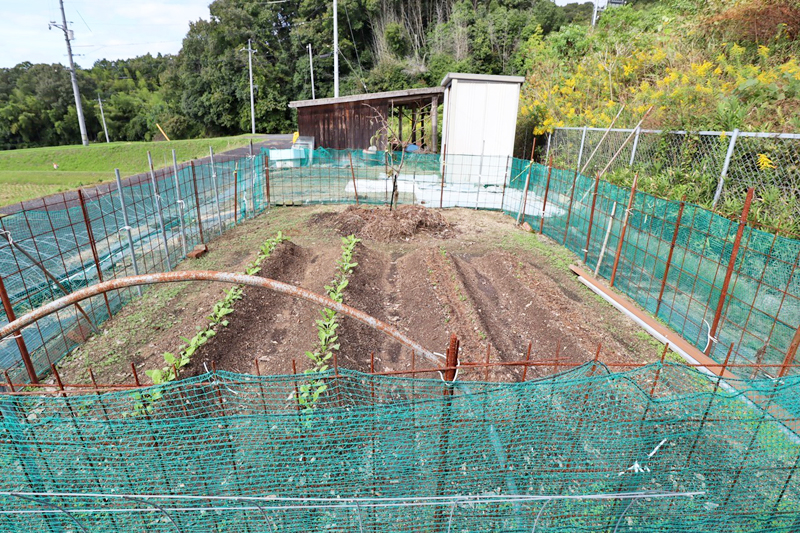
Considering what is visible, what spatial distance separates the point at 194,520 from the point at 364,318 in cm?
205

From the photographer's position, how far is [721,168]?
854cm

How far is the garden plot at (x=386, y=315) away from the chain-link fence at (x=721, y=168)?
2900mm

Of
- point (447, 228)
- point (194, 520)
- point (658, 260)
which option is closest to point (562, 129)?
point (447, 228)

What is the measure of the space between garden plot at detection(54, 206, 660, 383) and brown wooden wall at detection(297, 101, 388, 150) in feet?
41.0

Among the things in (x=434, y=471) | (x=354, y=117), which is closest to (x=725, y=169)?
(x=434, y=471)

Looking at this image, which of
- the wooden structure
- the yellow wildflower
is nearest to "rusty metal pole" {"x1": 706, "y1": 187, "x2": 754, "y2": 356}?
the yellow wildflower

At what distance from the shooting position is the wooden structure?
65.8 feet

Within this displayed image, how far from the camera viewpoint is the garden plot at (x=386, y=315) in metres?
5.65

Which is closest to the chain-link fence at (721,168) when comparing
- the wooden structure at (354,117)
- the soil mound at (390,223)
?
the soil mound at (390,223)

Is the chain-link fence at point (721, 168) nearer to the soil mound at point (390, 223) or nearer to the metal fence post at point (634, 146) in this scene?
the metal fence post at point (634, 146)

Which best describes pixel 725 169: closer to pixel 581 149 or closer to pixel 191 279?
pixel 581 149

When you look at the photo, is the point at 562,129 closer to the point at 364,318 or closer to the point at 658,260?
the point at 658,260

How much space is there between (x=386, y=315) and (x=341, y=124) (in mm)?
16956

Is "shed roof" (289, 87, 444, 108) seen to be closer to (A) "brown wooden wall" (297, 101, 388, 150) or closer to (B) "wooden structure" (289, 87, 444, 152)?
(B) "wooden structure" (289, 87, 444, 152)
